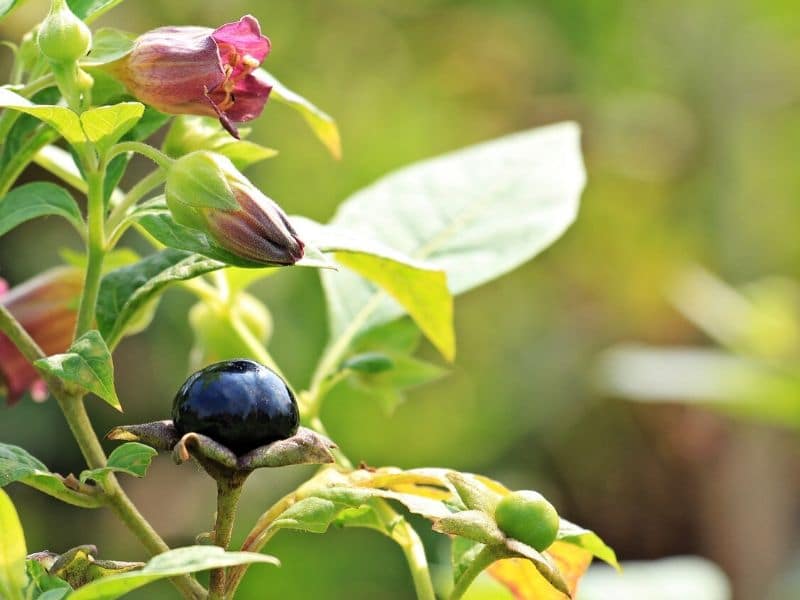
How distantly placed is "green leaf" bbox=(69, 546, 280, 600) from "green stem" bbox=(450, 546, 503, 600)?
13cm

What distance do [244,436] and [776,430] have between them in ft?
9.63

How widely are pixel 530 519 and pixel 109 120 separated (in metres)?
0.27

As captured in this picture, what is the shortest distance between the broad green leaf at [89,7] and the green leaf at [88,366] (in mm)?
182

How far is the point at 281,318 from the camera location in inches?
118

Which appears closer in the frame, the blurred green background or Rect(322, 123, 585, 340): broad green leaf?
Rect(322, 123, 585, 340): broad green leaf

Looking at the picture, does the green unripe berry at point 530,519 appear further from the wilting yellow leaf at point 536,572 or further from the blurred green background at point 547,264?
the blurred green background at point 547,264

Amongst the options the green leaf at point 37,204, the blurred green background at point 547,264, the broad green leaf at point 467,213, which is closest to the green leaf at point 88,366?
the green leaf at point 37,204

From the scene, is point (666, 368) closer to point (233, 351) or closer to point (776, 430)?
point (776, 430)

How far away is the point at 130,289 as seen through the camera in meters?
0.68

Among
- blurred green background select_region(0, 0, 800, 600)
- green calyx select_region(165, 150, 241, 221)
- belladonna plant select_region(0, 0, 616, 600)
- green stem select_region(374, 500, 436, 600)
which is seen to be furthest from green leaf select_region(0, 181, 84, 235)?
blurred green background select_region(0, 0, 800, 600)

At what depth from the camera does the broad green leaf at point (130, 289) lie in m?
0.64

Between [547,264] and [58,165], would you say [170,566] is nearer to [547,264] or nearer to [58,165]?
[58,165]

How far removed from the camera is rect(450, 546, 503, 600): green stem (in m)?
0.57

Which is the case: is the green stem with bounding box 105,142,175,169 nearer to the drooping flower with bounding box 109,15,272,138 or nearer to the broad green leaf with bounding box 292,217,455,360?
the drooping flower with bounding box 109,15,272,138
